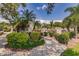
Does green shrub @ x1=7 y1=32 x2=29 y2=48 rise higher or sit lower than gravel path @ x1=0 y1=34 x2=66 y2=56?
higher

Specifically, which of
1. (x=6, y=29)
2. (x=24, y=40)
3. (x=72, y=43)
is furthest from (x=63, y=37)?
(x=6, y=29)

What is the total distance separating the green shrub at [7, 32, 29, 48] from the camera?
70.9 inches

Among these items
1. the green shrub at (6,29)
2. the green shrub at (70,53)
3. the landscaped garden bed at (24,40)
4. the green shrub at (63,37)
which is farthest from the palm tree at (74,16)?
the green shrub at (6,29)

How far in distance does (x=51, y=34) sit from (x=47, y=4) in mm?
255

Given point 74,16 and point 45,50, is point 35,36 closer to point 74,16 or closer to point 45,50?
point 45,50

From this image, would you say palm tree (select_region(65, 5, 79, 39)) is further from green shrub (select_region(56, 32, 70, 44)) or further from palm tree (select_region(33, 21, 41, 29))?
palm tree (select_region(33, 21, 41, 29))

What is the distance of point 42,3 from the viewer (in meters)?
1.82

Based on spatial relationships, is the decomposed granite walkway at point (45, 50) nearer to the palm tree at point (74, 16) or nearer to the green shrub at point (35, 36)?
the green shrub at point (35, 36)

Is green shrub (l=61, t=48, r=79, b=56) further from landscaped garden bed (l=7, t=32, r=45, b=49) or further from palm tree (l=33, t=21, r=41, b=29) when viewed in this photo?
palm tree (l=33, t=21, r=41, b=29)

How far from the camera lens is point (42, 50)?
1.81 meters

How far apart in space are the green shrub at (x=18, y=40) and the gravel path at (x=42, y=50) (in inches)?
1.8

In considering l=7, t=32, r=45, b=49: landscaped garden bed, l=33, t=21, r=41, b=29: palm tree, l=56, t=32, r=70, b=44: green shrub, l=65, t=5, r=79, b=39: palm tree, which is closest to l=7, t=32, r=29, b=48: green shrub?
l=7, t=32, r=45, b=49: landscaped garden bed

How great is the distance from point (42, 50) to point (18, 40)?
22 centimetres

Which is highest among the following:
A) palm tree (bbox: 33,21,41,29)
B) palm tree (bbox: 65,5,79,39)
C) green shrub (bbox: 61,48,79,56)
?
palm tree (bbox: 65,5,79,39)
